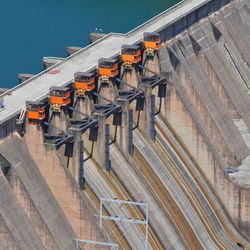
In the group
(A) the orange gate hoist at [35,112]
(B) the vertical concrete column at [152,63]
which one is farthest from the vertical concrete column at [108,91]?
(A) the orange gate hoist at [35,112]

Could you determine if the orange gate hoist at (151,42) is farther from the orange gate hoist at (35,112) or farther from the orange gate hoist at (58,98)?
the orange gate hoist at (35,112)

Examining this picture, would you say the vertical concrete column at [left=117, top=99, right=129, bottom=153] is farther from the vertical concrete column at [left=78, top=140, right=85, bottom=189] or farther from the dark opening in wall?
the dark opening in wall

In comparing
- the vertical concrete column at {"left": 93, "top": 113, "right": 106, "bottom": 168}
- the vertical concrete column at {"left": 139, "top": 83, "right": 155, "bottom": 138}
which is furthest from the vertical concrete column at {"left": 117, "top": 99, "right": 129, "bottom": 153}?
the vertical concrete column at {"left": 139, "top": 83, "right": 155, "bottom": 138}

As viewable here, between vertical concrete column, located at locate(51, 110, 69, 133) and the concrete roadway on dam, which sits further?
the concrete roadway on dam

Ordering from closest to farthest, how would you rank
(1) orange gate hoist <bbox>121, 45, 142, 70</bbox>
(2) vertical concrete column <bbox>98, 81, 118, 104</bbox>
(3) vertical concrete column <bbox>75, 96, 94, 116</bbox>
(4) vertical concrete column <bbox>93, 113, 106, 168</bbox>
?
1. (4) vertical concrete column <bbox>93, 113, 106, 168</bbox>
2. (3) vertical concrete column <bbox>75, 96, 94, 116</bbox>
3. (2) vertical concrete column <bbox>98, 81, 118, 104</bbox>
4. (1) orange gate hoist <bbox>121, 45, 142, 70</bbox>

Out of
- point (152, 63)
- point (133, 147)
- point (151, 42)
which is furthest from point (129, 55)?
point (133, 147)

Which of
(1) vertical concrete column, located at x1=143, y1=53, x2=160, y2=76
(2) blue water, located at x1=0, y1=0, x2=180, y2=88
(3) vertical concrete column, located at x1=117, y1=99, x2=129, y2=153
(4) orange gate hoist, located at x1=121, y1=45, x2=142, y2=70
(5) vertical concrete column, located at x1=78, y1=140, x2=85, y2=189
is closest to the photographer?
(5) vertical concrete column, located at x1=78, y1=140, x2=85, y2=189

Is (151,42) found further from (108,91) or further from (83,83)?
(83,83)
